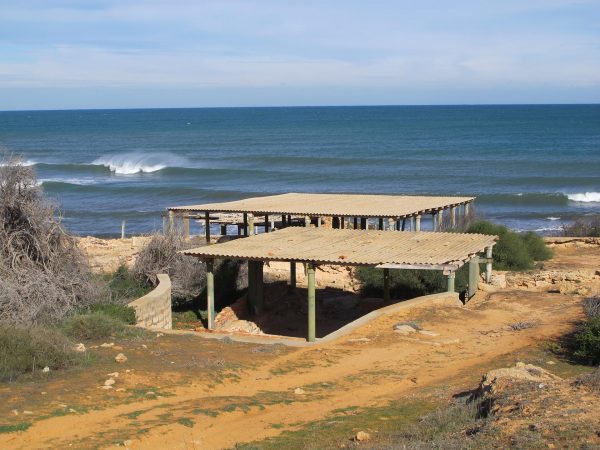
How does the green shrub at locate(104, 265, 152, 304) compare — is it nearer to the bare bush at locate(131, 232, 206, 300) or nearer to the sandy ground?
the bare bush at locate(131, 232, 206, 300)

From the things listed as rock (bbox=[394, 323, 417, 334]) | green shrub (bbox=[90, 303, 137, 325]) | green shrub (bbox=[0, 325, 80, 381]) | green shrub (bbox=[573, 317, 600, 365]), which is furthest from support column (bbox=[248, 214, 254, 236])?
green shrub (bbox=[573, 317, 600, 365])

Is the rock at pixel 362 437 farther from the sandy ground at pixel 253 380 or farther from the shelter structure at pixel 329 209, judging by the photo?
the shelter structure at pixel 329 209

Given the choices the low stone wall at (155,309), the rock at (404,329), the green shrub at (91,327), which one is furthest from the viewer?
the low stone wall at (155,309)

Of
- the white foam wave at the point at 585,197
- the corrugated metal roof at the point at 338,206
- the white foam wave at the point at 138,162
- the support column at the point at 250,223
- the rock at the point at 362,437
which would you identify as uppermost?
the corrugated metal roof at the point at 338,206

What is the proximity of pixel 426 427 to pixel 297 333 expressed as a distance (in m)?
9.74

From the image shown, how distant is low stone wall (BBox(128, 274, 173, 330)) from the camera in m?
17.0

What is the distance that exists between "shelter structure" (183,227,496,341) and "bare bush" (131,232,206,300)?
2264 millimetres

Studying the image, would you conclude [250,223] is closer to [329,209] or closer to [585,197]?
[329,209]

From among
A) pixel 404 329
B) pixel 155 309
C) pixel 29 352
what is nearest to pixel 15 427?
pixel 29 352

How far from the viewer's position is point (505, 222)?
39156 mm

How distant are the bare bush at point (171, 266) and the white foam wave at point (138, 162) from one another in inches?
1680

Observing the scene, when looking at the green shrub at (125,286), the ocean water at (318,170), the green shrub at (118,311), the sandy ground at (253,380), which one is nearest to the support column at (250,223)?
the green shrub at (125,286)

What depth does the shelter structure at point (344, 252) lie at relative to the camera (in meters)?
16.4

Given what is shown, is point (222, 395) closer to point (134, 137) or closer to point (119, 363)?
point (119, 363)
